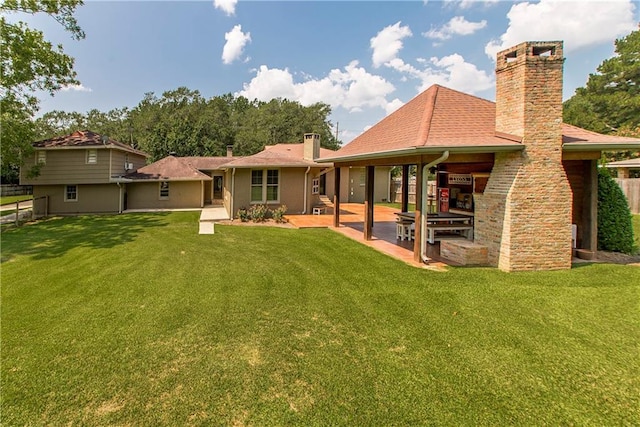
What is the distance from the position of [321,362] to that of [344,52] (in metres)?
20.8

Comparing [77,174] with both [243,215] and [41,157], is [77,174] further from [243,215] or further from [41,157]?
[243,215]

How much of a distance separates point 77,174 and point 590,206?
864 inches

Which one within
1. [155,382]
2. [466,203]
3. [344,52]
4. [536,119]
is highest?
[344,52]

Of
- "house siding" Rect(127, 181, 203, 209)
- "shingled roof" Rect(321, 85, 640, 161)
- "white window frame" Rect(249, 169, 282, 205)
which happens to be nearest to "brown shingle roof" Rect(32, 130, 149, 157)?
"house siding" Rect(127, 181, 203, 209)

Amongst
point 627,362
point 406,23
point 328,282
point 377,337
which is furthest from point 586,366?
point 406,23

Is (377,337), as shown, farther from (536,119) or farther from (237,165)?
(237,165)

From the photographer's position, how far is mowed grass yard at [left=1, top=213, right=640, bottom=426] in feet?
9.65

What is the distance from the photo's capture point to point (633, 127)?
2544cm

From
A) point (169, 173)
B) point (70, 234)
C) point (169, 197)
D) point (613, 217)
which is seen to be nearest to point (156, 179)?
point (169, 173)

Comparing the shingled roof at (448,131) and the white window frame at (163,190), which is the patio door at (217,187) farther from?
the shingled roof at (448,131)

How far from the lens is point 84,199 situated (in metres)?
18.3

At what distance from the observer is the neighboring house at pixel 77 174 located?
1734cm

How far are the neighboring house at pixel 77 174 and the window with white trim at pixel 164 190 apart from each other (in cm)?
204

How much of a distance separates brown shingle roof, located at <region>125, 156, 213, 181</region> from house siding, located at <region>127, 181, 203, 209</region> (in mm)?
468
